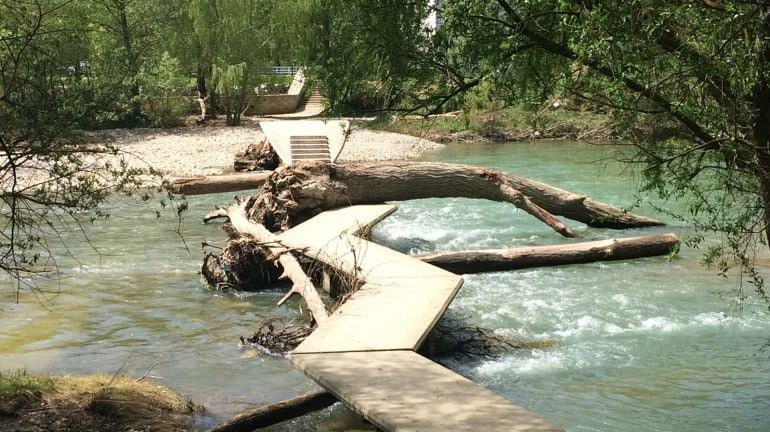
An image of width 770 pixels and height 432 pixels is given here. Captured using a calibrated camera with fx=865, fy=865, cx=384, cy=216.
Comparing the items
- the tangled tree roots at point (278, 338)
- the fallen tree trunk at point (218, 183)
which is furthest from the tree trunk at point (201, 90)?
the tangled tree roots at point (278, 338)

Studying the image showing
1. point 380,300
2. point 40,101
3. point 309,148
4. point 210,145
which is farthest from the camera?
point 210,145

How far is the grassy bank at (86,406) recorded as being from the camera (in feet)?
17.5

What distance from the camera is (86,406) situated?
18.5 feet

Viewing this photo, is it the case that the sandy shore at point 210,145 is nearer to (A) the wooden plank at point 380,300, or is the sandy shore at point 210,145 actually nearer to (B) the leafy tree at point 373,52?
(A) the wooden plank at point 380,300

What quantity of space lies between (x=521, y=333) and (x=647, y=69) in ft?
13.1

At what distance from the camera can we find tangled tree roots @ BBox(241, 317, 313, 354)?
773 centimetres

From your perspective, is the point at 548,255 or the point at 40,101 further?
the point at 548,255

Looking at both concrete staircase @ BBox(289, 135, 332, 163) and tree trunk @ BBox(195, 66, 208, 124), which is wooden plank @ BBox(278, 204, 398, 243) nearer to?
concrete staircase @ BBox(289, 135, 332, 163)

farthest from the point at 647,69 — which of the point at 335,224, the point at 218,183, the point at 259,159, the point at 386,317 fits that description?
the point at 259,159

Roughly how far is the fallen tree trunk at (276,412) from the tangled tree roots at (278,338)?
182cm

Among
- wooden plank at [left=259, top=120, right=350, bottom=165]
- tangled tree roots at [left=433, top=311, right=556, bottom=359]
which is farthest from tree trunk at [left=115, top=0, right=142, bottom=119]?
wooden plank at [left=259, top=120, right=350, bottom=165]

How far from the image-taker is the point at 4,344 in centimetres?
815

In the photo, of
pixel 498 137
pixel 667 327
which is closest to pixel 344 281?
pixel 667 327

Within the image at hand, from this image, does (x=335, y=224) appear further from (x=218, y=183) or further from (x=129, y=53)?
(x=129, y=53)
